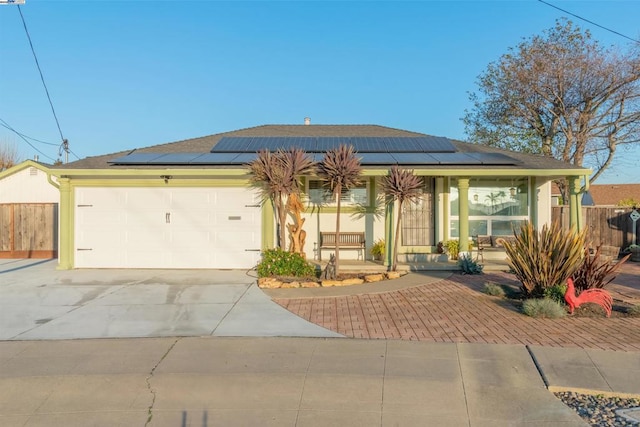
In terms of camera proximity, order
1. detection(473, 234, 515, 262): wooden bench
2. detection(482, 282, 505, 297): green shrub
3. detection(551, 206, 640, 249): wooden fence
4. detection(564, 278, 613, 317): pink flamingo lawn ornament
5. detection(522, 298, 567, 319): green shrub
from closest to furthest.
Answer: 1. detection(522, 298, 567, 319): green shrub
2. detection(564, 278, 613, 317): pink flamingo lawn ornament
3. detection(482, 282, 505, 297): green shrub
4. detection(473, 234, 515, 262): wooden bench
5. detection(551, 206, 640, 249): wooden fence

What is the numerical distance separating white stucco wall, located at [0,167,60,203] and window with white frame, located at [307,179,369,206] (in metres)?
9.68

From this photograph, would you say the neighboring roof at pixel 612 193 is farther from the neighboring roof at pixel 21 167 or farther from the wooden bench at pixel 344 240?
the neighboring roof at pixel 21 167

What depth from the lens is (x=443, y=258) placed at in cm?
1295

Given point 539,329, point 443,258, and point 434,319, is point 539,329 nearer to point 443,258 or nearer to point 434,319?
point 434,319

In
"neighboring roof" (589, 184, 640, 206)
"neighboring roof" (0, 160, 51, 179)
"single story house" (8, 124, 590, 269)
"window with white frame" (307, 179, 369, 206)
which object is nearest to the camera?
"single story house" (8, 124, 590, 269)

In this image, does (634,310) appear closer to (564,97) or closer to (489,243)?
(489,243)

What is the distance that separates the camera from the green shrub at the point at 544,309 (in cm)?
704

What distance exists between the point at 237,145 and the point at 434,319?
30.9ft

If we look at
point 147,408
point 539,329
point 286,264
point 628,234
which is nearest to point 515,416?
point 539,329

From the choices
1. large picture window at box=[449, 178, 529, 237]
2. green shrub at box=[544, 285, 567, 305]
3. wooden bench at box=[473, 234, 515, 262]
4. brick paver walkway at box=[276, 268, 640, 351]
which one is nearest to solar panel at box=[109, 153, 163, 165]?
brick paver walkway at box=[276, 268, 640, 351]

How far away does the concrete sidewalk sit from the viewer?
413 centimetres

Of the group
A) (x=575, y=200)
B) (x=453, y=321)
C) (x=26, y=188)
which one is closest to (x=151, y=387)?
(x=453, y=321)

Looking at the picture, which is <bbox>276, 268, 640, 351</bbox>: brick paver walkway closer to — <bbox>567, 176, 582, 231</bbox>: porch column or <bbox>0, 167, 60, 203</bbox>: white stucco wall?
<bbox>567, 176, 582, 231</bbox>: porch column

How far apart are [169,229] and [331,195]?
481cm
